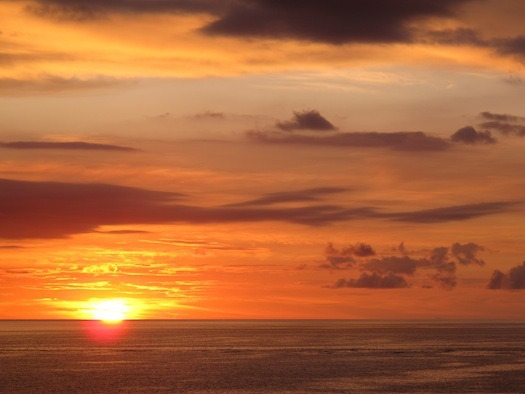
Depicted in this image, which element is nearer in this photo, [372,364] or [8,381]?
[8,381]

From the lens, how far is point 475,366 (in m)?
135

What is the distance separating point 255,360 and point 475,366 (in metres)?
41.2

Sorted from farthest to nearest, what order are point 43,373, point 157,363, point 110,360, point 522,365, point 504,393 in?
1. point 110,360
2. point 157,363
3. point 522,365
4. point 43,373
5. point 504,393

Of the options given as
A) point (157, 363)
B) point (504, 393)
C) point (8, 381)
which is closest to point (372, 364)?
point (157, 363)

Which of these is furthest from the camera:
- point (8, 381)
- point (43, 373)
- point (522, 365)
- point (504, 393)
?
point (522, 365)

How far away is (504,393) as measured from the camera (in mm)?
93562

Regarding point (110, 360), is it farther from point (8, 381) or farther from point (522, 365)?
point (522, 365)

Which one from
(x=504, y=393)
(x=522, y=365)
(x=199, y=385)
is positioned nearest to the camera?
(x=504, y=393)

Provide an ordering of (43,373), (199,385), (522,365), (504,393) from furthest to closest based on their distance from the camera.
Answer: (522,365) < (43,373) < (199,385) < (504,393)

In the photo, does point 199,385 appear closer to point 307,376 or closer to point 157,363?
point 307,376

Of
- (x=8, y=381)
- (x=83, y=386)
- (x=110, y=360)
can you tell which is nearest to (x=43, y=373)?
(x=8, y=381)

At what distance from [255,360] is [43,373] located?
138ft

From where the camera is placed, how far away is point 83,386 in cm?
10775

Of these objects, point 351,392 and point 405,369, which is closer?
point 351,392
